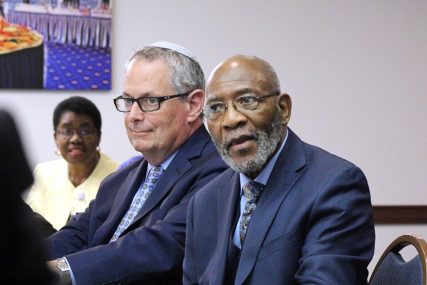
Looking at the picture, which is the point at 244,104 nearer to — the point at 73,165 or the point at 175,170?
the point at 175,170

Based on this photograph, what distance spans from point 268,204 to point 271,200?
0.6 inches

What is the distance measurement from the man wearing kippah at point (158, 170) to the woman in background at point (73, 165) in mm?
1071

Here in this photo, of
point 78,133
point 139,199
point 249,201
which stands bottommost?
point 78,133

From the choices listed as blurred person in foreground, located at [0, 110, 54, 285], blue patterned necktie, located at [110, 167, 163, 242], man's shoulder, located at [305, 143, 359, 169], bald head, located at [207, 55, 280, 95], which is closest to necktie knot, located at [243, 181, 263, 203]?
man's shoulder, located at [305, 143, 359, 169]

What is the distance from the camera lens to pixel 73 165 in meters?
4.23

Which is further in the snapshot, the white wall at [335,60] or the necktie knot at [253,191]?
the white wall at [335,60]

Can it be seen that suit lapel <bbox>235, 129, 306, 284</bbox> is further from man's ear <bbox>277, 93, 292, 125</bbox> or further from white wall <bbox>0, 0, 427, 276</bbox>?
white wall <bbox>0, 0, 427, 276</bbox>

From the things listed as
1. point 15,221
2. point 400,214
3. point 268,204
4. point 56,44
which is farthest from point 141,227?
point 400,214

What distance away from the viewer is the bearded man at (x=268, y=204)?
2068mm

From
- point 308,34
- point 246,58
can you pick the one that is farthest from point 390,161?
point 246,58

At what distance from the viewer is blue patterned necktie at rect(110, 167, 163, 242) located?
2801mm

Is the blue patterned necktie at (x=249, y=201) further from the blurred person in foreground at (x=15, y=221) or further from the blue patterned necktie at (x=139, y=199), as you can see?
the blurred person in foreground at (x=15, y=221)

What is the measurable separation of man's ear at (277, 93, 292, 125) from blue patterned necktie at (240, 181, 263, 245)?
8.1 inches

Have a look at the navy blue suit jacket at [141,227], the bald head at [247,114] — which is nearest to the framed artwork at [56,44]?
the navy blue suit jacket at [141,227]
